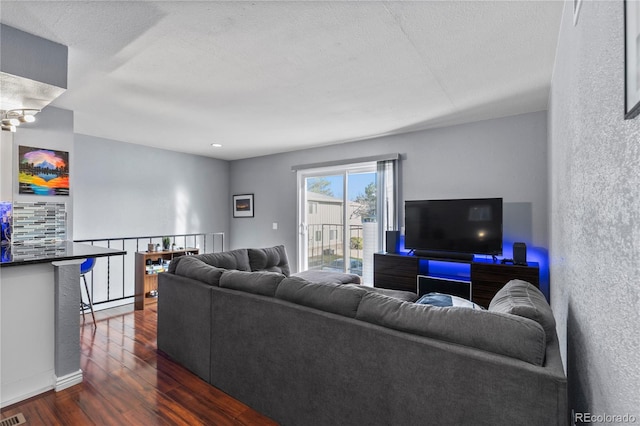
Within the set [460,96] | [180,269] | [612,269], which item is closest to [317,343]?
[612,269]

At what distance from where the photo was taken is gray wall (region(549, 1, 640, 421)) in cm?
73

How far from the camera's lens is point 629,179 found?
738mm

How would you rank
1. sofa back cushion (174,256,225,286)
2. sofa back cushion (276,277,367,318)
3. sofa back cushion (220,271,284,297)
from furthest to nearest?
sofa back cushion (174,256,225,286), sofa back cushion (220,271,284,297), sofa back cushion (276,277,367,318)

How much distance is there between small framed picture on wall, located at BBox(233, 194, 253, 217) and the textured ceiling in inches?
103

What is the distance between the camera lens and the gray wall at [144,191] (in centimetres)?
468

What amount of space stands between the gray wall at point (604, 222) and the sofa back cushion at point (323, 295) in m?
Result: 0.95

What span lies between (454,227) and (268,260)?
8.01ft

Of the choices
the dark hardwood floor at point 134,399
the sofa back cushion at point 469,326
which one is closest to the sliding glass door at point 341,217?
the dark hardwood floor at point 134,399

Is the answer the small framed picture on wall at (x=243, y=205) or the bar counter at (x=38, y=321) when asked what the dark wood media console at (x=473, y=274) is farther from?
the small framed picture on wall at (x=243, y=205)

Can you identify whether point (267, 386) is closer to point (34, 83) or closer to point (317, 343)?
point (317, 343)

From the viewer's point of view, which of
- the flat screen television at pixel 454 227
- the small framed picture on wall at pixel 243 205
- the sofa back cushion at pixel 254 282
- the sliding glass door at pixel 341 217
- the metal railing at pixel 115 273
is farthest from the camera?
the small framed picture on wall at pixel 243 205

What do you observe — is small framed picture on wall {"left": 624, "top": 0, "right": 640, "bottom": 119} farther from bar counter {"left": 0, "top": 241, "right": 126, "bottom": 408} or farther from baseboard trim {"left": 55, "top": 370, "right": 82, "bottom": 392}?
baseboard trim {"left": 55, "top": 370, "right": 82, "bottom": 392}

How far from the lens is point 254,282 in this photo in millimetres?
2146

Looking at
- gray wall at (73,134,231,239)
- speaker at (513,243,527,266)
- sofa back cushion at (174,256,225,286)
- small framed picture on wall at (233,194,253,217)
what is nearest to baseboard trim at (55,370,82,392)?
sofa back cushion at (174,256,225,286)
